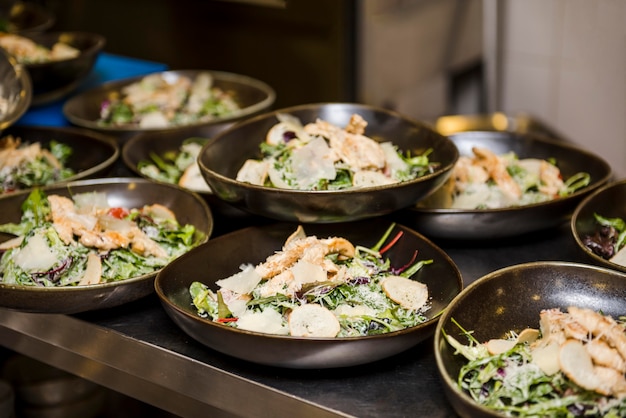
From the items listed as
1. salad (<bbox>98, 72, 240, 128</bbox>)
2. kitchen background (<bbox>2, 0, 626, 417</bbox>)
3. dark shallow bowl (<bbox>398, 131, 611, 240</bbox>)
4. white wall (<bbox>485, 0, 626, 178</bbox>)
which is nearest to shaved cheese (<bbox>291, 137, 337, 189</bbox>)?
dark shallow bowl (<bbox>398, 131, 611, 240</bbox>)

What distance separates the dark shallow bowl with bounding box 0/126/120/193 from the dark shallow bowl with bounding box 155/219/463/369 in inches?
34.1

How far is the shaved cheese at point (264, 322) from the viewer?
1.99 meters

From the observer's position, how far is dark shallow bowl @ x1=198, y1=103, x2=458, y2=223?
2.28 metres

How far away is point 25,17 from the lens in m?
5.19

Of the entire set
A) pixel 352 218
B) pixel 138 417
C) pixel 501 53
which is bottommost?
pixel 138 417

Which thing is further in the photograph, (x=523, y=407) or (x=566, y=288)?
(x=566, y=288)

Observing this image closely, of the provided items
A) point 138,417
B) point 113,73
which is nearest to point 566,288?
point 138,417

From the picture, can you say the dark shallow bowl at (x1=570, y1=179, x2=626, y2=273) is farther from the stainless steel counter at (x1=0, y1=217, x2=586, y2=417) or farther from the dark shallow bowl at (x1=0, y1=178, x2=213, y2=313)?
the dark shallow bowl at (x1=0, y1=178, x2=213, y2=313)

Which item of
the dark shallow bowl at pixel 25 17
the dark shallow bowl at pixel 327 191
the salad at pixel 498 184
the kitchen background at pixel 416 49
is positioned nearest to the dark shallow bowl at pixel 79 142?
the dark shallow bowl at pixel 327 191

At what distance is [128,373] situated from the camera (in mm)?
2186

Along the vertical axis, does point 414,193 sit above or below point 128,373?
above

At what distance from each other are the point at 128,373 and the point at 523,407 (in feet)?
3.52

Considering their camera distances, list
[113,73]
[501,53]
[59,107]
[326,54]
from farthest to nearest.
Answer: [501,53], [326,54], [113,73], [59,107]

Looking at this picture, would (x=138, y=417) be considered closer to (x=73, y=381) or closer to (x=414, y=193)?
(x=73, y=381)
